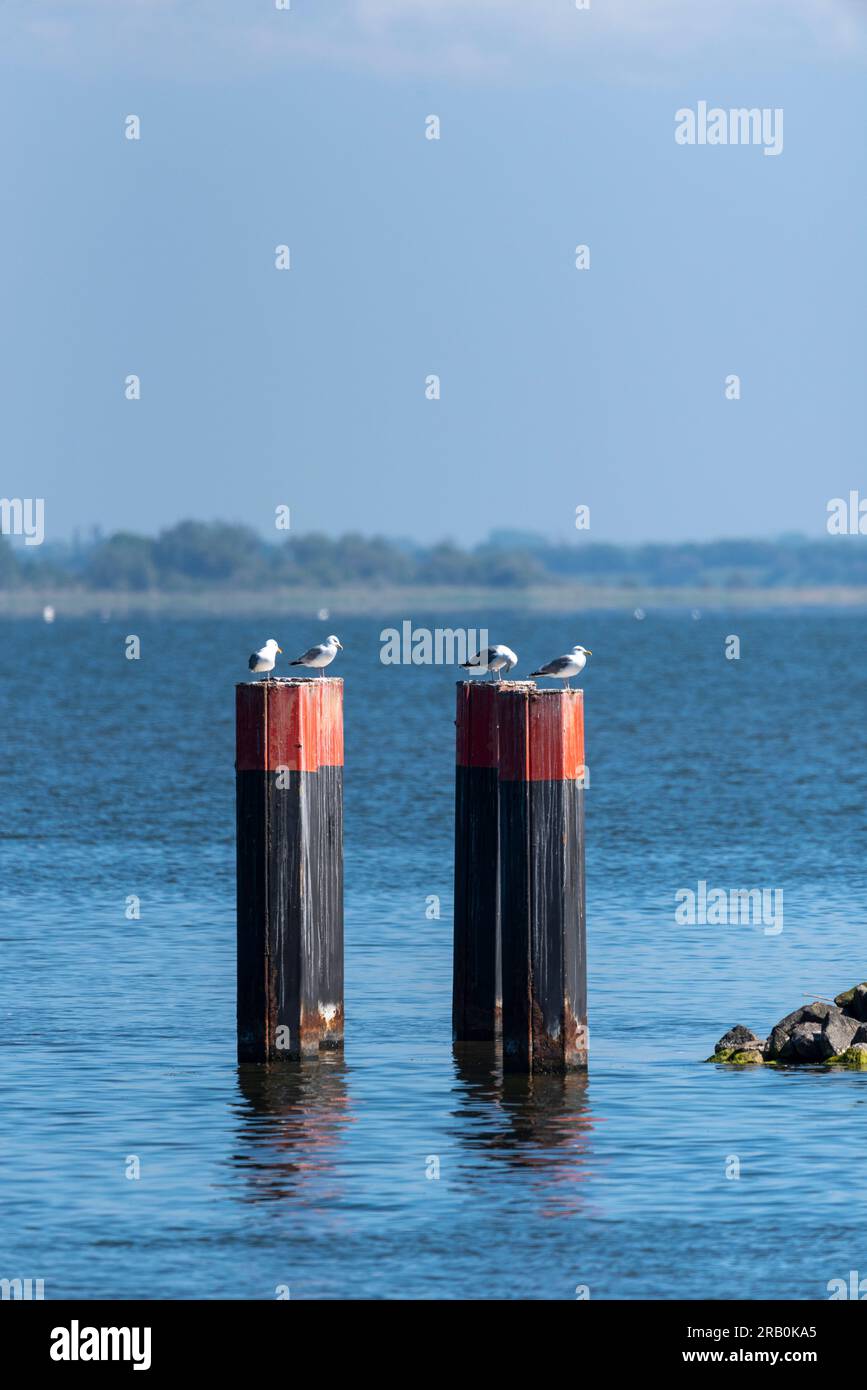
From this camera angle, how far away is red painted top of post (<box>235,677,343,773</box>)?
26.3 m

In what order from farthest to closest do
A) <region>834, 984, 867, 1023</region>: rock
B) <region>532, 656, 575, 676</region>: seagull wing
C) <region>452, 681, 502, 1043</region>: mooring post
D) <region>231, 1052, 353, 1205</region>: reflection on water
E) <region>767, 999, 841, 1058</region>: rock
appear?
<region>834, 984, 867, 1023</region>: rock, <region>767, 999, 841, 1058</region>: rock, <region>452, 681, 502, 1043</region>: mooring post, <region>532, 656, 575, 676</region>: seagull wing, <region>231, 1052, 353, 1205</region>: reflection on water

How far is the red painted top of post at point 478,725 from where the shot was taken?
93.0 feet

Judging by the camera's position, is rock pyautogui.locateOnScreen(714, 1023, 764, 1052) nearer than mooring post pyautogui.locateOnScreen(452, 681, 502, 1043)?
No

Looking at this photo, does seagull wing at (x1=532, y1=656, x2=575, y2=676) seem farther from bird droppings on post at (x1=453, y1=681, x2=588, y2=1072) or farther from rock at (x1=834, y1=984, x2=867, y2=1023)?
rock at (x1=834, y1=984, x2=867, y2=1023)

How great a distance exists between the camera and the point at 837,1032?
94.3 ft

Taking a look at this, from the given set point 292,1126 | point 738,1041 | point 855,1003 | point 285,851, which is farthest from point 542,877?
point 855,1003

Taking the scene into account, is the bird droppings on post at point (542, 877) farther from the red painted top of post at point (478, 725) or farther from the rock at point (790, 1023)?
the rock at point (790, 1023)

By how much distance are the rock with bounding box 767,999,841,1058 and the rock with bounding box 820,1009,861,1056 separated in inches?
4.3

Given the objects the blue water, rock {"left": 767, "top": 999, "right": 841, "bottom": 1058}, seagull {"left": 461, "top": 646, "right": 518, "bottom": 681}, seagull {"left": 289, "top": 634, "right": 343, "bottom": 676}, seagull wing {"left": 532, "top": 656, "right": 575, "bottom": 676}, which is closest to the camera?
the blue water

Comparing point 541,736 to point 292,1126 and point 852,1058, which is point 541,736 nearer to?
point 292,1126

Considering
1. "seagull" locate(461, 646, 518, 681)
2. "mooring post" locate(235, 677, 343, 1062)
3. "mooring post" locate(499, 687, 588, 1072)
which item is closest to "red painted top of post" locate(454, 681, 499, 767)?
"seagull" locate(461, 646, 518, 681)
